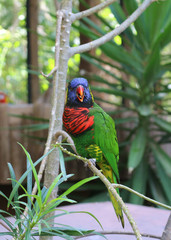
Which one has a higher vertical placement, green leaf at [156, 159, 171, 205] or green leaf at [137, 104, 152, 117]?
green leaf at [137, 104, 152, 117]

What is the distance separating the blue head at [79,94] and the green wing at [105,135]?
0.05 metres

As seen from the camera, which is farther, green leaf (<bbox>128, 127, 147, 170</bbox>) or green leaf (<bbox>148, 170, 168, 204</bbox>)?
green leaf (<bbox>148, 170, 168, 204</bbox>)

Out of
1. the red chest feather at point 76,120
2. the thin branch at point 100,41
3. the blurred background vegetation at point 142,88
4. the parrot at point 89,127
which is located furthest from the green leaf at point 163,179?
the thin branch at point 100,41

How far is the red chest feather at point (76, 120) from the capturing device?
738 mm

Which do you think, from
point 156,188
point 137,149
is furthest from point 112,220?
point 156,188

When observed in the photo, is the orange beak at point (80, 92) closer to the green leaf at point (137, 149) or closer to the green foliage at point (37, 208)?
the green foliage at point (37, 208)

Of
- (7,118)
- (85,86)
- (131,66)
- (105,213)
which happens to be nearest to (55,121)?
(85,86)

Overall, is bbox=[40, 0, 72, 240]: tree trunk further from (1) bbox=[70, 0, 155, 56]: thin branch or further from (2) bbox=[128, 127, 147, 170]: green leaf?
(2) bbox=[128, 127, 147, 170]: green leaf

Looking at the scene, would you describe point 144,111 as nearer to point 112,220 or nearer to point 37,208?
point 112,220

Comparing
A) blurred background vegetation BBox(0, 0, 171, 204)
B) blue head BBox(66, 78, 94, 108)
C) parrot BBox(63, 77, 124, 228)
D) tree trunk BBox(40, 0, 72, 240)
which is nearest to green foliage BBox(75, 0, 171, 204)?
blurred background vegetation BBox(0, 0, 171, 204)

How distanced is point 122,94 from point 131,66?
15 cm

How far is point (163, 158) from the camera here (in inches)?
61.9

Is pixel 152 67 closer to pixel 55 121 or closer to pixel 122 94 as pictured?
pixel 122 94

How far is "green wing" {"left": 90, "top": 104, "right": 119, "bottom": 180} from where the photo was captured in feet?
2.60
